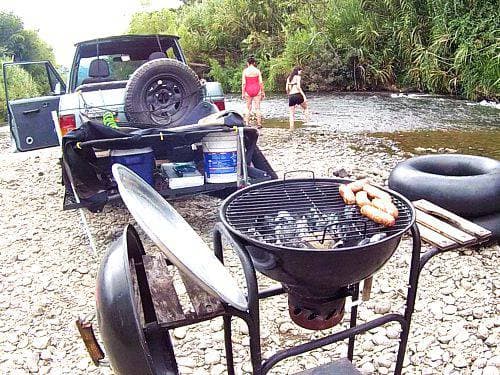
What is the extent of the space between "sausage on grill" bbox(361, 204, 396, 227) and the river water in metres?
6.28

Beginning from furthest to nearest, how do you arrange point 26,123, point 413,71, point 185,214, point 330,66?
point 330,66 → point 413,71 → point 26,123 → point 185,214

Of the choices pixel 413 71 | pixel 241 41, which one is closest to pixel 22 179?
pixel 413 71

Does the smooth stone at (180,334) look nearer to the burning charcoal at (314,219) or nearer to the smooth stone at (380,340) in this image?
the smooth stone at (380,340)

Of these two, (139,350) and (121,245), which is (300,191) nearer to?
(121,245)

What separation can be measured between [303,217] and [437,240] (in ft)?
2.10

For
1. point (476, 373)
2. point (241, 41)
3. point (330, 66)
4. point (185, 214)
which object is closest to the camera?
point (476, 373)

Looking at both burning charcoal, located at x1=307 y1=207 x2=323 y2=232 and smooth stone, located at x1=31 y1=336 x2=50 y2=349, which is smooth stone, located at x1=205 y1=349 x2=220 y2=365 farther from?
burning charcoal, located at x1=307 y1=207 x2=323 y2=232

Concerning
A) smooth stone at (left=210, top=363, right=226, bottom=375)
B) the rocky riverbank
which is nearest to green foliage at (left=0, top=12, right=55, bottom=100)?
the rocky riverbank

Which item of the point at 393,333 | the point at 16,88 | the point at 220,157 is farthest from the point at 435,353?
the point at 16,88

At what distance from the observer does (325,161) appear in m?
7.15

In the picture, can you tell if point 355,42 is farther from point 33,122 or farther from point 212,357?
point 212,357

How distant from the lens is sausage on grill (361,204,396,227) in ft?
6.06

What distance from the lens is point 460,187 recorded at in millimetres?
3844

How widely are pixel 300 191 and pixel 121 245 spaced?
91 centimetres
